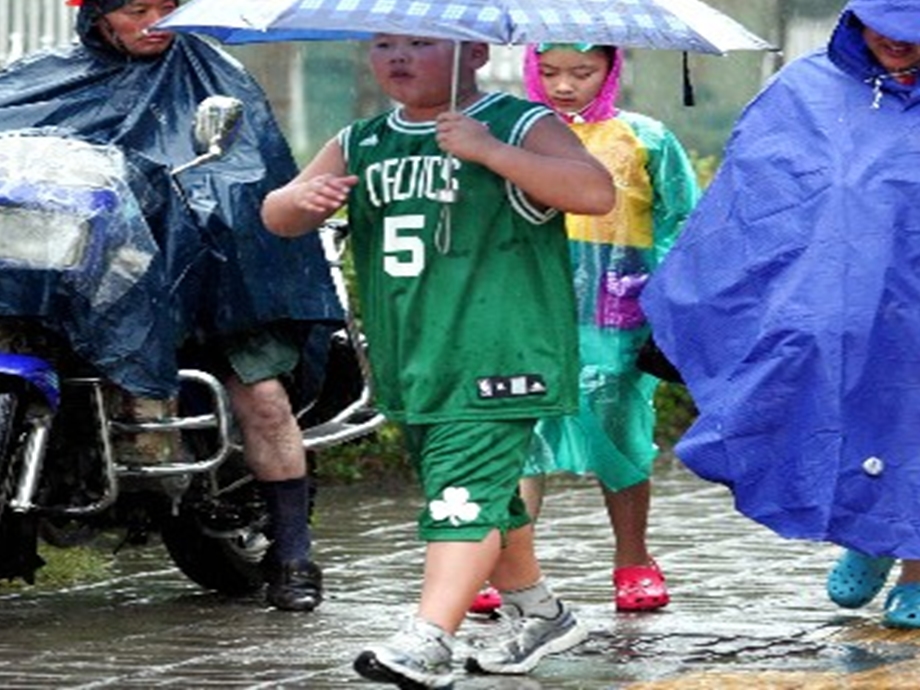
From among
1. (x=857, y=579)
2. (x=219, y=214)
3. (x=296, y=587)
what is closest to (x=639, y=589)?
(x=857, y=579)

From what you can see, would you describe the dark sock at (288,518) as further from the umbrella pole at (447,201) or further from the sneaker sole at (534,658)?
the umbrella pole at (447,201)

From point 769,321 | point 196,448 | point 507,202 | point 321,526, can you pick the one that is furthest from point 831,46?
point 321,526

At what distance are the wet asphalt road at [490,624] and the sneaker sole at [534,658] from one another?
0.04 meters

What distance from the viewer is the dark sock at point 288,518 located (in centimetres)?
848

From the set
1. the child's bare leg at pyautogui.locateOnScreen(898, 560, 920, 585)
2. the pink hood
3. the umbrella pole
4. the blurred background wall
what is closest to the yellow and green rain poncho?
the pink hood

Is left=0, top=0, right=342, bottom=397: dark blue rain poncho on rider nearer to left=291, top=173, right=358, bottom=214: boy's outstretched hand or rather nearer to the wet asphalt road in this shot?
the wet asphalt road

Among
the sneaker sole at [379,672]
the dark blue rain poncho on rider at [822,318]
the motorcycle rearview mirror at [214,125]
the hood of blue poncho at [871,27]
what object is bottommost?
the sneaker sole at [379,672]

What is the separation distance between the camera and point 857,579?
27.0ft

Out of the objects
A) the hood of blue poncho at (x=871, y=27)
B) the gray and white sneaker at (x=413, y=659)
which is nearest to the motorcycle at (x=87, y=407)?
the gray and white sneaker at (x=413, y=659)

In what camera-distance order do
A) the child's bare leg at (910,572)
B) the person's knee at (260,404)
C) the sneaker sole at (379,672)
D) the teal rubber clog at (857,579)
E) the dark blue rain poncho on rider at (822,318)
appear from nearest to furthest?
the sneaker sole at (379,672) < the dark blue rain poncho on rider at (822,318) < the child's bare leg at (910,572) < the teal rubber clog at (857,579) < the person's knee at (260,404)

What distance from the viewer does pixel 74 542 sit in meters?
8.41

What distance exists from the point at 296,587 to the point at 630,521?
955 mm

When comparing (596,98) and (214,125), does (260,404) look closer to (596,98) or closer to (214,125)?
(214,125)

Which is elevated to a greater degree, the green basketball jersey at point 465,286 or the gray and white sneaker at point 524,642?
the green basketball jersey at point 465,286
